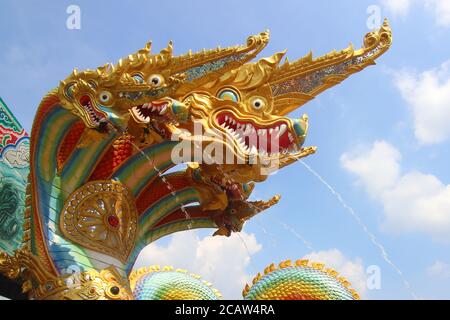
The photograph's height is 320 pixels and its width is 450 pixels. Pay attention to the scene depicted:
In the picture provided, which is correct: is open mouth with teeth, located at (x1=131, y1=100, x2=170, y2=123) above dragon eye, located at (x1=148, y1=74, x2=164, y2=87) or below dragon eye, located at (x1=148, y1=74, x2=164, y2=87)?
below

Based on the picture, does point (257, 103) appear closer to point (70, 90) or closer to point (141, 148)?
point (141, 148)

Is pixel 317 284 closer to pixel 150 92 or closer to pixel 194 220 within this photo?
pixel 194 220

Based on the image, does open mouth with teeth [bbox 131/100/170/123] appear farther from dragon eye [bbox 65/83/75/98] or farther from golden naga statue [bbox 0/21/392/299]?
dragon eye [bbox 65/83/75/98]

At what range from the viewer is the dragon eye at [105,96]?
7129 mm

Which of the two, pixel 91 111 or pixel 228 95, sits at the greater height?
pixel 228 95

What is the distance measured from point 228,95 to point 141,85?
131 centimetres

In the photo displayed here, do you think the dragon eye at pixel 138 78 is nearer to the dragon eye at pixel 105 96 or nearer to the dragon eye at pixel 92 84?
the dragon eye at pixel 105 96

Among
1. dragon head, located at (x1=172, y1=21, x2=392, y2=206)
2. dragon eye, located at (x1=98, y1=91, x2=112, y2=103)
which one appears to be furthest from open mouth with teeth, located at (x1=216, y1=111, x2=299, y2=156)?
dragon eye, located at (x1=98, y1=91, x2=112, y2=103)

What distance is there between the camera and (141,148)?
306 inches

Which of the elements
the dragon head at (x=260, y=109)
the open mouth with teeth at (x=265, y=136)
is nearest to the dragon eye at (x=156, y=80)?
the dragon head at (x=260, y=109)

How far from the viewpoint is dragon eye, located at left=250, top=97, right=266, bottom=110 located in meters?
7.86

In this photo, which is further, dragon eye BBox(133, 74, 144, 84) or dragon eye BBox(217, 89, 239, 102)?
dragon eye BBox(217, 89, 239, 102)

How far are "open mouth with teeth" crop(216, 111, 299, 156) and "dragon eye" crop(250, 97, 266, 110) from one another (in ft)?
1.07

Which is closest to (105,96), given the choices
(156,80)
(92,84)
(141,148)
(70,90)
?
(92,84)
